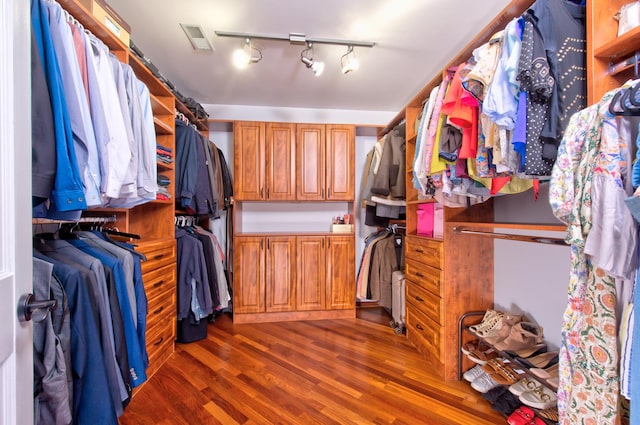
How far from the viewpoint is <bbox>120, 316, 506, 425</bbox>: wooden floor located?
1448 millimetres

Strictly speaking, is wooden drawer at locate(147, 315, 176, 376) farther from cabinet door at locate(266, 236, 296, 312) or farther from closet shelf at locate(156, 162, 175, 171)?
closet shelf at locate(156, 162, 175, 171)

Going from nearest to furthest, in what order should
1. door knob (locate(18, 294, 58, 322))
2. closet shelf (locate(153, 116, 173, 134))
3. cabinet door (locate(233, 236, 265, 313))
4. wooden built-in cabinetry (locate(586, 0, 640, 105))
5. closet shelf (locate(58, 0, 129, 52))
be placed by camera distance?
door knob (locate(18, 294, 58, 322)) → wooden built-in cabinetry (locate(586, 0, 640, 105)) → closet shelf (locate(58, 0, 129, 52)) → closet shelf (locate(153, 116, 173, 134)) → cabinet door (locate(233, 236, 265, 313))

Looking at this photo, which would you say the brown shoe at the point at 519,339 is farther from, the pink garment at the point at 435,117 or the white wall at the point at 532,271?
the pink garment at the point at 435,117

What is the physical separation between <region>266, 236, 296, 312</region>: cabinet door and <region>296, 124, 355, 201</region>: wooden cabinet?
0.54 m

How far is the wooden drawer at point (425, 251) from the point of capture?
1.81 metres

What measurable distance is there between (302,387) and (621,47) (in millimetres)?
2104

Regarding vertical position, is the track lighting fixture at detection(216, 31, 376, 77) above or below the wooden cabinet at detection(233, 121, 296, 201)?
above

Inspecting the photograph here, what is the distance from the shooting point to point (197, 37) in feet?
6.26

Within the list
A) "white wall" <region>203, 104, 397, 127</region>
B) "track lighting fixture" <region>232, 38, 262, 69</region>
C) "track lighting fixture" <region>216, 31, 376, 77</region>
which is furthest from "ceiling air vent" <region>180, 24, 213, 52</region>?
"white wall" <region>203, 104, 397, 127</region>

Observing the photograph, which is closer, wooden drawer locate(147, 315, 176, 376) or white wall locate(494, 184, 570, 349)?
white wall locate(494, 184, 570, 349)

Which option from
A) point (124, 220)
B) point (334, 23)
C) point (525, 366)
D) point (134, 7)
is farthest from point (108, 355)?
point (334, 23)

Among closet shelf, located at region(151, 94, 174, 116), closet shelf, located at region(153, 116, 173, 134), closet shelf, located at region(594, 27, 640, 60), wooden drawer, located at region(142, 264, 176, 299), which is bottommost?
wooden drawer, located at region(142, 264, 176, 299)

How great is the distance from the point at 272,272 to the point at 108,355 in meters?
1.78

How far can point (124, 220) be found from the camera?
1716 millimetres
